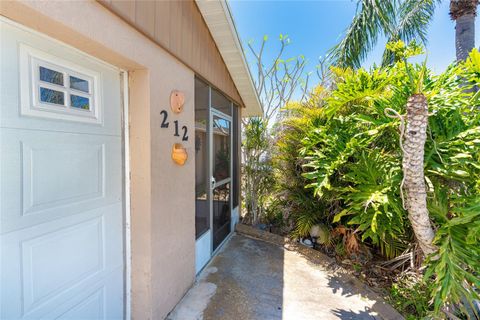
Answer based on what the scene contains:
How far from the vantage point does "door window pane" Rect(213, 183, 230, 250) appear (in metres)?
3.81

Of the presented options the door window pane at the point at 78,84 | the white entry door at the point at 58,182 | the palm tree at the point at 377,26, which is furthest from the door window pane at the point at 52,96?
the palm tree at the point at 377,26

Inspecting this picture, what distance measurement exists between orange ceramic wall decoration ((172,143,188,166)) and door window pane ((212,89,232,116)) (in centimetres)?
→ 149

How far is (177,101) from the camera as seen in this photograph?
7.88ft

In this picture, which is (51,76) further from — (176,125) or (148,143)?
(176,125)

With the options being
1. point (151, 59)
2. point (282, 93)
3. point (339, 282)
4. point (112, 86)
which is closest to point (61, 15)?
point (112, 86)

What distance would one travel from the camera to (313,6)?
6.62 metres

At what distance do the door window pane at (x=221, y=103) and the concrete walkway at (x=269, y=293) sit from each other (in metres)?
2.68

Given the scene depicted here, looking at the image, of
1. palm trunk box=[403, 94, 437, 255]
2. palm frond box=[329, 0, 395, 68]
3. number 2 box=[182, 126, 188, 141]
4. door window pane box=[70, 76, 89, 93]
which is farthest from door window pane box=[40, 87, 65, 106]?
palm frond box=[329, 0, 395, 68]

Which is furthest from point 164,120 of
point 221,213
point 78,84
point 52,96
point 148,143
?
point 221,213

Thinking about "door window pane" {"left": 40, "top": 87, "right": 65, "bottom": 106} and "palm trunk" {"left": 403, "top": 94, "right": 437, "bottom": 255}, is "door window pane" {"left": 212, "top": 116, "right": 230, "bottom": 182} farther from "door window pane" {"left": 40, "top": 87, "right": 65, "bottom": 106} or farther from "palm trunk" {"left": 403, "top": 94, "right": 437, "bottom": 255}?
"palm trunk" {"left": 403, "top": 94, "right": 437, "bottom": 255}

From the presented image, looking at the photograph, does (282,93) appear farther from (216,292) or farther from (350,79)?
(216,292)

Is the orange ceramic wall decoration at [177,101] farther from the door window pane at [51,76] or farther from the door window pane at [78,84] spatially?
the door window pane at [51,76]

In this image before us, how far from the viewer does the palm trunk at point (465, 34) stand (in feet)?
12.9

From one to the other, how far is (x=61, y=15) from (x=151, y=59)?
80cm
